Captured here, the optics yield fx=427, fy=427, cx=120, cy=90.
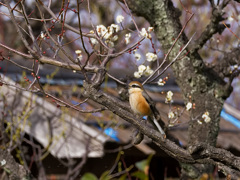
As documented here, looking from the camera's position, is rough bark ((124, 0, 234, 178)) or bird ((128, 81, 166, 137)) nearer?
bird ((128, 81, 166, 137))

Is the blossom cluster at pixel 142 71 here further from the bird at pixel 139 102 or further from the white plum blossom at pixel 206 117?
the white plum blossom at pixel 206 117

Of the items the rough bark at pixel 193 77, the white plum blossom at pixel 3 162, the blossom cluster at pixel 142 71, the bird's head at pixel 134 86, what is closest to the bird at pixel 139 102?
the bird's head at pixel 134 86

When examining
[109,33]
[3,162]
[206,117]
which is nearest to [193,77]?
[206,117]

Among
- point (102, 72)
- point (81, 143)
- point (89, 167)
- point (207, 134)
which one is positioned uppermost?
point (102, 72)

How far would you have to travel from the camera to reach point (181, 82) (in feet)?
15.1

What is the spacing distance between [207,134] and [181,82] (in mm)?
617

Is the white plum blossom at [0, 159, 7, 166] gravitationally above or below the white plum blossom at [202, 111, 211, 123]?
below

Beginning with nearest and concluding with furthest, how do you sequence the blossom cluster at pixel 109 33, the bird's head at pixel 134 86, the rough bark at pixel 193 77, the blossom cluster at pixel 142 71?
the blossom cluster at pixel 109 33
the blossom cluster at pixel 142 71
the bird's head at pixel 134 86
the rough bark at pixel 193 77

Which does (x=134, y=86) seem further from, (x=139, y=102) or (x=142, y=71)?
(x=142, y=71)

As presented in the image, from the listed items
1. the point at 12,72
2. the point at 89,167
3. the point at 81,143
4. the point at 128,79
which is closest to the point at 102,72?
the point at 128,79

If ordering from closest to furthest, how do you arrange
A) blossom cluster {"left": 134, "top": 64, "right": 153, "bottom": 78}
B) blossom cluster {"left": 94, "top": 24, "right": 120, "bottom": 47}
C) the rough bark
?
1. blossom cluster {"left": 94, "top": 24, "right": 120, "bottom": 47}
2. blossom cluster {"left": 134, "top": 64, "right": 153, "bottom": 78}
3. the rough bark

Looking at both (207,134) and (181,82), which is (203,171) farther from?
(181,82)

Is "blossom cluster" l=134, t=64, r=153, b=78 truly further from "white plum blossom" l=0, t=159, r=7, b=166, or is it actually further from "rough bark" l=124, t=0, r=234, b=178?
"white plum blossom" l=0, t=159, r=7, b=166

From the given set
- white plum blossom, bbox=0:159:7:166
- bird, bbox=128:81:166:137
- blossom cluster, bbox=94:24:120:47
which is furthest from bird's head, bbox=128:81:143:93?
white plum blossom, bbox=0:159:7:166
